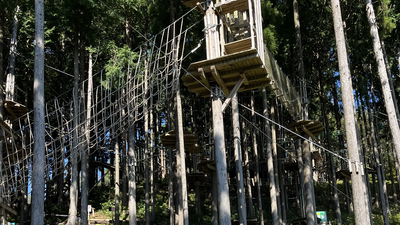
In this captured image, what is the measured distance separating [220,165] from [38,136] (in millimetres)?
3379

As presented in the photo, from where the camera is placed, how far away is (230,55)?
723 cm

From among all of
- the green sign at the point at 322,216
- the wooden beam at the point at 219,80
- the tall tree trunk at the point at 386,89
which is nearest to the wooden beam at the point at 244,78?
the wooden beam at the point at 219,80

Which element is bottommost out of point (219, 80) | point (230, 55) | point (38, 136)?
point (38, 136)

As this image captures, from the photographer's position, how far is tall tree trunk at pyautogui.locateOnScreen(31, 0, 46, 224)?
6230 millimetres

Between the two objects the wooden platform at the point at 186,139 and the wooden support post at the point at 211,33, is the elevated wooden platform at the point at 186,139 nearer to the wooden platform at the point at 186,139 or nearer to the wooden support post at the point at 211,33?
the wooden platform at the point at 186,139

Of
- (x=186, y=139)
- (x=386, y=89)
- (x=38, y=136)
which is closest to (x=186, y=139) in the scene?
(x=186, y=139)

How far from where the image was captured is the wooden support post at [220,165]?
7305 millimetres

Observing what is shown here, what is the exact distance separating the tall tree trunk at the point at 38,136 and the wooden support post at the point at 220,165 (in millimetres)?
3192

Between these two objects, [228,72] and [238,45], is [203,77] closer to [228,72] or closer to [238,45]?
[228,72]

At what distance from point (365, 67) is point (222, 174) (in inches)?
617

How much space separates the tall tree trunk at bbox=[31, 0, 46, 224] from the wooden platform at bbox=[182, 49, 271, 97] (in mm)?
2840

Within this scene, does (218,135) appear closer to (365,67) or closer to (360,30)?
(360,30)

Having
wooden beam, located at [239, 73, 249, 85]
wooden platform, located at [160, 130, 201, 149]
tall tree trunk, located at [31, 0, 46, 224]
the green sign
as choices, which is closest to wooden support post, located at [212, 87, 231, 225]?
wooden beam, located at [239, 73, 249, 85]

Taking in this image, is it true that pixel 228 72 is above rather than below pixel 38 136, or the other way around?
above
